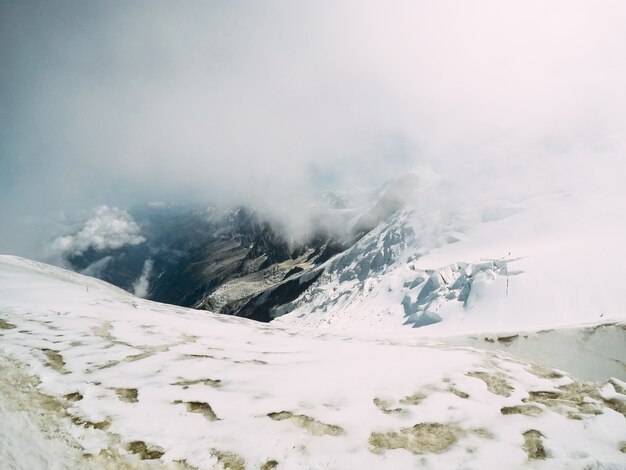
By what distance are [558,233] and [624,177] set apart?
11268 mm

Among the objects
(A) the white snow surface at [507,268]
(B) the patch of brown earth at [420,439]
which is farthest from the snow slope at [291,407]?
(A) the white snow surface at [507,268]

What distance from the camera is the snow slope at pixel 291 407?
432cm

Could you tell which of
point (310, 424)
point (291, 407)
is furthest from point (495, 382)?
point (291, 407)

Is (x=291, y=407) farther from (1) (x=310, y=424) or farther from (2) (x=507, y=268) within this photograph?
(2) (x=507, y=268)

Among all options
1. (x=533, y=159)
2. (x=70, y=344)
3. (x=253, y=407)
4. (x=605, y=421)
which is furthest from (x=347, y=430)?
(x=533, y=159)

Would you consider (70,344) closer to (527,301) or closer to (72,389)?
(72,389)

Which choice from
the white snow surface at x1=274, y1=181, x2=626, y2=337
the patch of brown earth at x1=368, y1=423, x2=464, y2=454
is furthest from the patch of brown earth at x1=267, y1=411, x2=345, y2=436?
the white snow surface at x1=274, y1=181, x2=626, y2=337

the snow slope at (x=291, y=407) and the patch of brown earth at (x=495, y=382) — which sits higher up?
the patch of brown earth at (x=495, y=382)

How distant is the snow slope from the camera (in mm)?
4324

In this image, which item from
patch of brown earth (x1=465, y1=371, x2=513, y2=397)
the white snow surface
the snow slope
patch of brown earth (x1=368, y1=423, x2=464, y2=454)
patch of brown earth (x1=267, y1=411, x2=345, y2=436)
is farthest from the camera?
the white snow surface

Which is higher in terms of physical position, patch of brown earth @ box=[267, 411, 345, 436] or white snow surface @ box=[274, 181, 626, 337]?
white snow surface @ box=[274, 181, 626, 337]

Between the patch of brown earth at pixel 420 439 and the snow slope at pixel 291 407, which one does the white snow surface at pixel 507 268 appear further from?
the patch of brown earth at pixel 420 439

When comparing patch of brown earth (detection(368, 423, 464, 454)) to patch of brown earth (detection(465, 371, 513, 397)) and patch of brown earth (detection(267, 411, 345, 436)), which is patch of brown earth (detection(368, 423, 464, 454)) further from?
patch of brown earth (detection(465, 371, 513, 397))

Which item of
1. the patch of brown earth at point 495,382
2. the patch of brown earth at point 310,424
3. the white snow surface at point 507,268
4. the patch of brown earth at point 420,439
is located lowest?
the patch of brown earth at point 310,424
